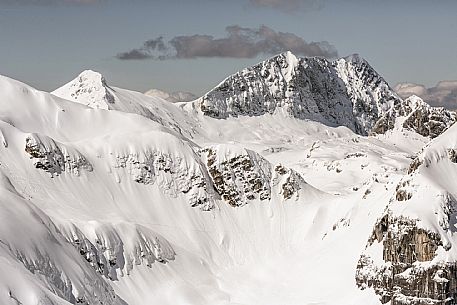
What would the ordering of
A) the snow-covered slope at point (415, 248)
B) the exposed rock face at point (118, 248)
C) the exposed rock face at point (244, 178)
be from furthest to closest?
the exposed rock face at point (244, 178) < the exposed rock face at point (118, 248) < the snow-covered slope at point (415, 248)

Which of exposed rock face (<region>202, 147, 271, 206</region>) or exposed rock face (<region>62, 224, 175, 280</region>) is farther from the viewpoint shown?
exposed rock face (<region>202, 147, 271, 206</region>)

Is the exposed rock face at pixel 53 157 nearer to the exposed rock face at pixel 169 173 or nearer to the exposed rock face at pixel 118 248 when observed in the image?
the exposed rock face at pixel 169 173

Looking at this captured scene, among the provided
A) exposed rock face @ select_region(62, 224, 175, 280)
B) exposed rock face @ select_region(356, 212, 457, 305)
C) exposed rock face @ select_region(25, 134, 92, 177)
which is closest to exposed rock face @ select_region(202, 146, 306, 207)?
exposed rock face @ select_region(62, 224, 175, 280)

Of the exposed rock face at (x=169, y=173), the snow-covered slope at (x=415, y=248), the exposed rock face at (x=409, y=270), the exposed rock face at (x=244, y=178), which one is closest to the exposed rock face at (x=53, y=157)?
the exposed rock face at (x=169, y=173)

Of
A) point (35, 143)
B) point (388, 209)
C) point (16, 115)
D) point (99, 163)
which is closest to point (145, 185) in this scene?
point (99, 163)

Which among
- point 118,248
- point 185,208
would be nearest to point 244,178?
point 185,208

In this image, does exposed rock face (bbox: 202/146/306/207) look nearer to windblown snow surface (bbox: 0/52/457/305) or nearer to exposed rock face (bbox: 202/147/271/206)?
exposed rock face (bbox: 202/147/271/206)
